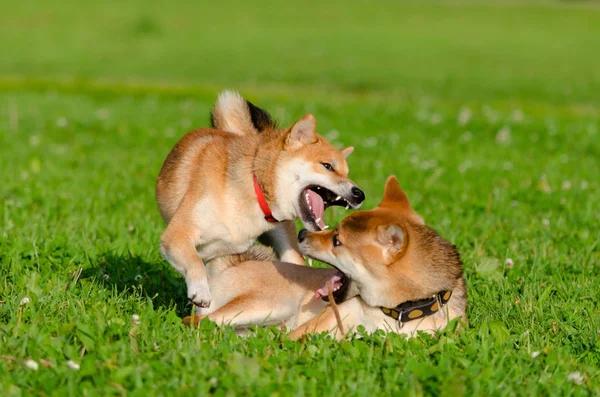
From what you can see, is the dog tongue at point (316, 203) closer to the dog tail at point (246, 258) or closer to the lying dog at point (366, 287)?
the lying dog at point (366, 287)

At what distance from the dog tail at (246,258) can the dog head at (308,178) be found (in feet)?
1.92

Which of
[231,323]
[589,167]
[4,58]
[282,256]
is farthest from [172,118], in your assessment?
[4,58]

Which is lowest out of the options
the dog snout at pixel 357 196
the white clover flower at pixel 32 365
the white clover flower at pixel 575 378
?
the white clover flower at pixel 32 365

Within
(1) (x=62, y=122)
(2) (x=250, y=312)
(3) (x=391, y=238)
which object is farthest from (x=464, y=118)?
(2) (x=250, y=312)

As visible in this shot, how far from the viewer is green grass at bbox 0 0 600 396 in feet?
12.7

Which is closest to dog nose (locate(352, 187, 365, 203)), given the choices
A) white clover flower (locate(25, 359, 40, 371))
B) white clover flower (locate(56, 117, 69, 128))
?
white clover flower (locate(25, 359, 40, 371))

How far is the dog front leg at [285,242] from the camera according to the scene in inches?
231

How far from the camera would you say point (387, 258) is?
15.8 ft

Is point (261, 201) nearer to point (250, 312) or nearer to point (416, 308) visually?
point (250, 312)

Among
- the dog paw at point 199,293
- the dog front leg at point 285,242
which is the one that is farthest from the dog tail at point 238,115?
the dog paw at point 199,293

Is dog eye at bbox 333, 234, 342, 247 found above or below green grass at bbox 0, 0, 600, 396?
above

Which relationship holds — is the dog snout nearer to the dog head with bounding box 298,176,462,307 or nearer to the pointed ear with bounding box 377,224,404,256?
the dog head with bounding box 298,176,462,307

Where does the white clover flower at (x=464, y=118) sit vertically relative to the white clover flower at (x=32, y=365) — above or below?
below

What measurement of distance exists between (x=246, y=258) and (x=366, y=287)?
112 cm
